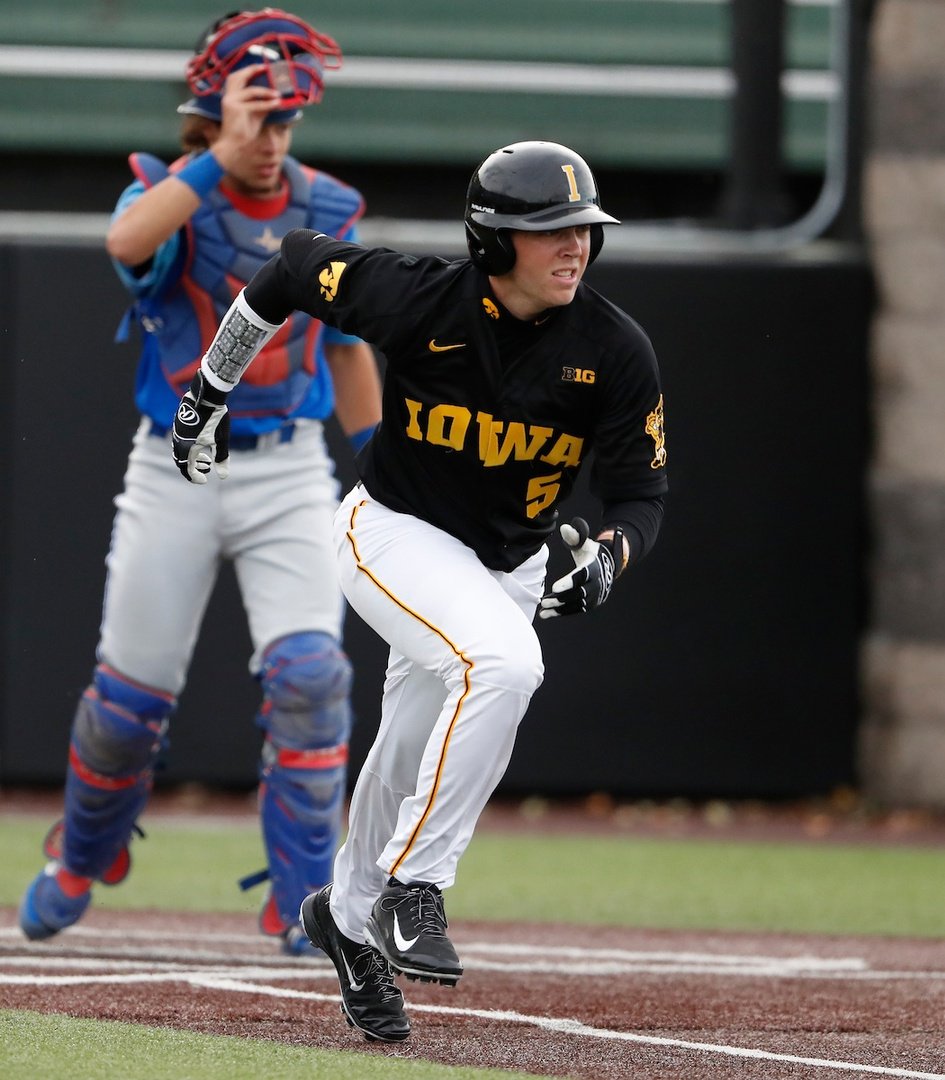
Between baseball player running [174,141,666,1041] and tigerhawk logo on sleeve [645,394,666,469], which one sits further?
tigerhawk logo on sleeve [645,394,666,469]

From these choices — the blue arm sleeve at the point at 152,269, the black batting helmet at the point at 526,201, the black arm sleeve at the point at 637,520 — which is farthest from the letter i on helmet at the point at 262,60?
the black arm sleeve at the point at 637,520

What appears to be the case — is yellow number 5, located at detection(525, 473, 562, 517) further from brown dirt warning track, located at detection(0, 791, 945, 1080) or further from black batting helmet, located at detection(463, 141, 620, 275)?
brown dirt warning track, located at detection(0, 791, 945, 1080)

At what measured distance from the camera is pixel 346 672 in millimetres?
5812

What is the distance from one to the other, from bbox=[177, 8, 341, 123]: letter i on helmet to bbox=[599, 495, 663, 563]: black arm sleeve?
177cm

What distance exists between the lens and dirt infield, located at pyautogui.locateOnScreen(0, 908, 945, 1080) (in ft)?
13.8

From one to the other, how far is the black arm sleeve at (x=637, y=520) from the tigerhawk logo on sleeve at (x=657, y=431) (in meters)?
0.09

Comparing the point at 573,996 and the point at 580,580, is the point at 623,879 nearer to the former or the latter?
the point at 573,996

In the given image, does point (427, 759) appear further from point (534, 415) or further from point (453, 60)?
point (453, 60)

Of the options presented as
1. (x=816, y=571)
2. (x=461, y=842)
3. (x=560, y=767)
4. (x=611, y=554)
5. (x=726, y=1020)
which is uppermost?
(x=611, y=554)

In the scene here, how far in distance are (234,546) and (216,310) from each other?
0.67 m

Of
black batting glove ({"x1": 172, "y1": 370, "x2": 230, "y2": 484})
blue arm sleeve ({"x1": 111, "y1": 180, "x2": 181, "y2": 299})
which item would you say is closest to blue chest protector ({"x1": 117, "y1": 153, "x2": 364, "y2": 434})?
blue arm sleeve ({"x1": 111, "y1": 180, "x2": 181, "y2": 299})

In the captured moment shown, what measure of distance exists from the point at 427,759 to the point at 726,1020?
110cm

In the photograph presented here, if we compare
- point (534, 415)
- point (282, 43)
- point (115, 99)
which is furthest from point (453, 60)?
point (534, 415)

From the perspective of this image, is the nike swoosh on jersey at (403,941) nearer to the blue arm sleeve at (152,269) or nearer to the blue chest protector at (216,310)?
the blue chest protector at (216,310)
